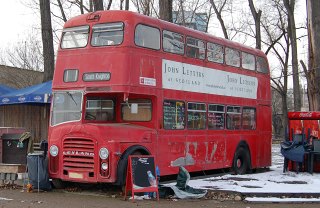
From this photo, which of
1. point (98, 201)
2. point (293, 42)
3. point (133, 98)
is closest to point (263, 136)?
point (133, 98)

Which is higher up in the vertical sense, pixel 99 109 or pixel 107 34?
pixel 107 34

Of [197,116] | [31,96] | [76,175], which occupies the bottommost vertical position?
[76,175]

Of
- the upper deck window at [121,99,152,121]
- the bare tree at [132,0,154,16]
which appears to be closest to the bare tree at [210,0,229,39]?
the bare tree at [132,0,154,16]

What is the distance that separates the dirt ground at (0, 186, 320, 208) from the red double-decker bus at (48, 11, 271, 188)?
510mm

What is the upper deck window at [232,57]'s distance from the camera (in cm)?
1680

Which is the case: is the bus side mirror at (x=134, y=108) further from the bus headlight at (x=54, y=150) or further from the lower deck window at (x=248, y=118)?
the lower deck window at (x=248, y=118)

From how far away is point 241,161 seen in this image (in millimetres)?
17547

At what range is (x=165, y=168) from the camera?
1365 centimetres

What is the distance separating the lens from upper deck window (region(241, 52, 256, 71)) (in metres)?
17.8

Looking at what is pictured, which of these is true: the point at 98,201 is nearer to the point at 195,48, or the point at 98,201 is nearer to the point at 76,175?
the point at 76,175

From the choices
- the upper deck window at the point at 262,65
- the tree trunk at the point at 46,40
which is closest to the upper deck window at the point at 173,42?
the upper deck window at the point at 262,65

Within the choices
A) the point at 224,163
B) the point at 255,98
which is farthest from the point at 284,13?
the point at 224,163

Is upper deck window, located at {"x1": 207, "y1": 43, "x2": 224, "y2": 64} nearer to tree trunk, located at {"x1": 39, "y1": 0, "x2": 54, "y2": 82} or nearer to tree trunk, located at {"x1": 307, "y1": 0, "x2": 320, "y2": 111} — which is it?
tree trunk, located at {"x1": 307, "y1": 0, "x2": 320, "y2": 111}

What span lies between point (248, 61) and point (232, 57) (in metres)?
1.28
